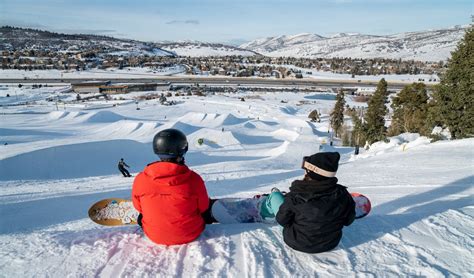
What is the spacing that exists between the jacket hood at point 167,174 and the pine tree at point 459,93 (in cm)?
2387

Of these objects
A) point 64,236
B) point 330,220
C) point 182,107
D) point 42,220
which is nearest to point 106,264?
point 64,236

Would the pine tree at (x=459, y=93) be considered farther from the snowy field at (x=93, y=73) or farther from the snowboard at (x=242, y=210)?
the snowy field at (x=93, y=73)

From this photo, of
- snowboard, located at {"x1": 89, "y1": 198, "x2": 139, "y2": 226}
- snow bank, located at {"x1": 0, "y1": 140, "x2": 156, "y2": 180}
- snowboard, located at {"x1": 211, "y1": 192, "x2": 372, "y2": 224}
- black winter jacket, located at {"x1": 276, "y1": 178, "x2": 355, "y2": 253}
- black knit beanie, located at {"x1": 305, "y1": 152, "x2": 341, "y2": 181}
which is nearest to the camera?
black knit beanie, located at {"x1": 305, "y1": 152, "x2": 341, "y2": 181}

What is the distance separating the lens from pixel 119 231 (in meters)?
4.08

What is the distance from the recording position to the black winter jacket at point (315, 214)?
329cm

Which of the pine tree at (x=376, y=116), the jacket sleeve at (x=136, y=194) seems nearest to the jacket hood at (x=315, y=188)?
the jacket sleeve at (x=136, y=194)

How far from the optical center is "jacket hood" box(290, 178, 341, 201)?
327cm

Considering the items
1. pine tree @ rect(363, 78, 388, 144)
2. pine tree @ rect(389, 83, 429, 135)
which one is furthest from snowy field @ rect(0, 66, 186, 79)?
pine tree @ rect(363, 78, 388, 144)

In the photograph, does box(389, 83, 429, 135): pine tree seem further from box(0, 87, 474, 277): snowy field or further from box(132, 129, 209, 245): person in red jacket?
box(132, 129, 209, 245): person in red jacket

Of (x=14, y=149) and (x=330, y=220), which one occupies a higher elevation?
(x=330, y=220)

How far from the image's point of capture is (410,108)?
39.0 meters

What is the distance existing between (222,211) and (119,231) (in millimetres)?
1375

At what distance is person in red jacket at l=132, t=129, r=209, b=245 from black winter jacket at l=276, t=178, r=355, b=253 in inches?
39.6

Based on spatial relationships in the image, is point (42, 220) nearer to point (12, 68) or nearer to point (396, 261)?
point (396, 261)
